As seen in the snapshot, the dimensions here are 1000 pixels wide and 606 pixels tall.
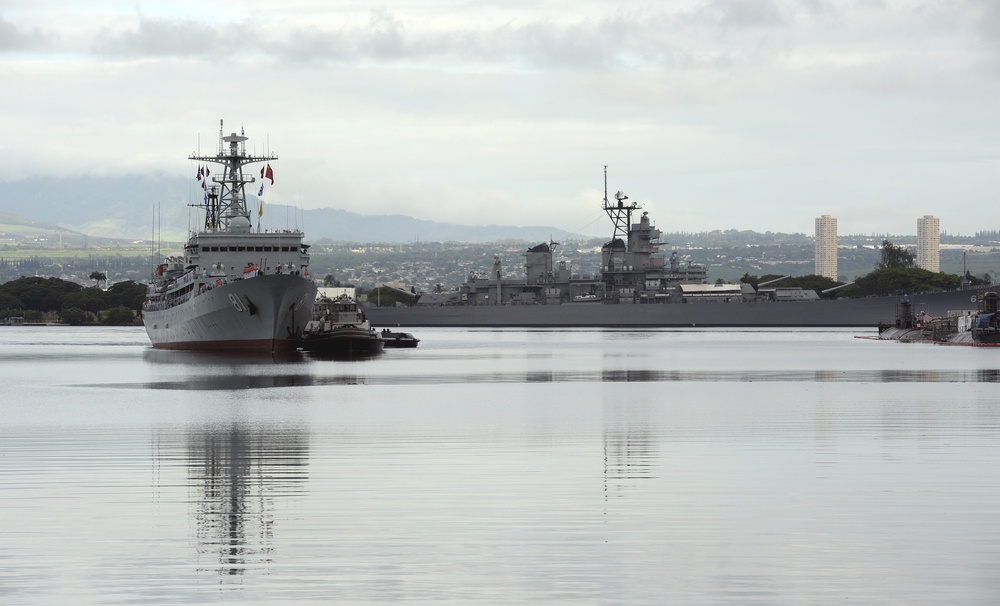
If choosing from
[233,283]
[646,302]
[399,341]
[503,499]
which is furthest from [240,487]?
[646,302]

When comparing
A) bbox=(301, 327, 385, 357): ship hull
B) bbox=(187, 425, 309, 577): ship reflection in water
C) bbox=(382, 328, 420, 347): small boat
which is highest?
bbox=(187, 425, 309, 577): ship reflection in water

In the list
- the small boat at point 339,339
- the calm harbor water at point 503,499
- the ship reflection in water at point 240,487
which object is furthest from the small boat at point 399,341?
the ship reflection in water at point 240,487

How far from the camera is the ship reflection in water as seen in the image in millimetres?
11984

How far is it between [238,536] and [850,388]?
28181 mm

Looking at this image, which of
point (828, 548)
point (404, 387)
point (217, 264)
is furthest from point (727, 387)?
point (217, 264)

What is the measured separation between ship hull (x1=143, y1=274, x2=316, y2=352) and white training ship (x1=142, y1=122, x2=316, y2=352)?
5 centimetres

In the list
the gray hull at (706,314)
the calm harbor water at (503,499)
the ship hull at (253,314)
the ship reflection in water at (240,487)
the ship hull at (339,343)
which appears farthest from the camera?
the gray hull at (706,314)

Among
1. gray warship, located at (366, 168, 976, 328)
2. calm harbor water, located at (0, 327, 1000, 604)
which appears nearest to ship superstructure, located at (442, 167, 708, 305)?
gray warship, located at (366, 168, 976, 328)

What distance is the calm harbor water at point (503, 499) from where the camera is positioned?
1059cm

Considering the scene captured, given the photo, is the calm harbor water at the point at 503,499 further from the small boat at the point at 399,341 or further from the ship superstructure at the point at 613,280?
the ship superstructure at the point at 613,280

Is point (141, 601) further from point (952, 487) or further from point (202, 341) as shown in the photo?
point (202, 341)

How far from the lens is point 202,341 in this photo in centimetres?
6856

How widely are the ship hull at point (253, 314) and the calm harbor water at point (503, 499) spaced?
27729 mm

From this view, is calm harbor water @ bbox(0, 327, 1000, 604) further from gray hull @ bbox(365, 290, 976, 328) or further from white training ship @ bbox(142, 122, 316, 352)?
gray hull @ bbox(365, 290, 976, 328)
